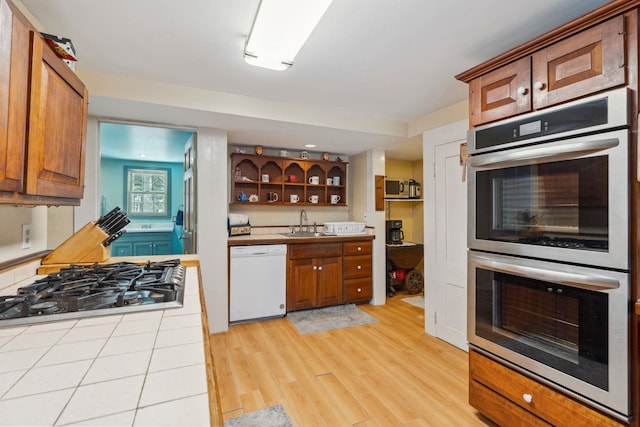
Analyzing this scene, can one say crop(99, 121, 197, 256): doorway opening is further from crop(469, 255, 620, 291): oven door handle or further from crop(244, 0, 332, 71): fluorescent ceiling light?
crop(469, 255, 620, 291): oven door handle

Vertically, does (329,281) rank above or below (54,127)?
below

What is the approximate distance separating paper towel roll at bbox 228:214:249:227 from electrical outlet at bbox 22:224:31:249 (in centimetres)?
197

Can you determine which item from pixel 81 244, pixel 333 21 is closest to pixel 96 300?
pixel 81 244

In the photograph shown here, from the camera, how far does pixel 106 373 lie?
2.13 ft

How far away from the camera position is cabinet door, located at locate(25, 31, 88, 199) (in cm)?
100

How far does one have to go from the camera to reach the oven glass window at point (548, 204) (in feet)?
4.00

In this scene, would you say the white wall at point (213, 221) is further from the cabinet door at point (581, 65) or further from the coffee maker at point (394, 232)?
the cabinet door at point (581, 65)

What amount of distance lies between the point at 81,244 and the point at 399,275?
12.8 feet

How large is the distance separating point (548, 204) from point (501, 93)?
2.17ft

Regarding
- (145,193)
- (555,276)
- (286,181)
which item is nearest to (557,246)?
(555,276)

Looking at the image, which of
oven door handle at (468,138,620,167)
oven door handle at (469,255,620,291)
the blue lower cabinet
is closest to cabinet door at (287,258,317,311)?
oven door handle at (469,255,620,291)

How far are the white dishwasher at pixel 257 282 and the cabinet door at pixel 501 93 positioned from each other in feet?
7.79

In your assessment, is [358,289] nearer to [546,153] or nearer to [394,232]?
[394,232]

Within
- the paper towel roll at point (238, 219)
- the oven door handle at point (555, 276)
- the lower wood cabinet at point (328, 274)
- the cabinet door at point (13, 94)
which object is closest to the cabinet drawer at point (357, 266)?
the lower wood cabinet at point (328, 274)
